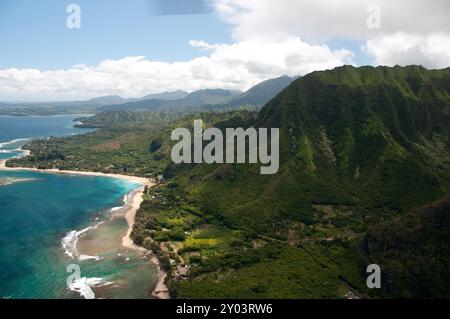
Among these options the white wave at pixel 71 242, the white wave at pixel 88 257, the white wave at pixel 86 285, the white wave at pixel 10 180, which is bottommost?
the white wave at pixel 86 285

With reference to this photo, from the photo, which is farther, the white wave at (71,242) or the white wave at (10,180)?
the white wave at (10,180)

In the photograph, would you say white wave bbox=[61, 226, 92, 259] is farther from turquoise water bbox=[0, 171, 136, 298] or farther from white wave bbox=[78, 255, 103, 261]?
white wave bbox=[78, 255, 103, 261]

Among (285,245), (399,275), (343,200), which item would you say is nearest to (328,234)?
(285,245)

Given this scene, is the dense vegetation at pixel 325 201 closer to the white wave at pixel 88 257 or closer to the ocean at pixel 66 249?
the ocean at pixel 66 249

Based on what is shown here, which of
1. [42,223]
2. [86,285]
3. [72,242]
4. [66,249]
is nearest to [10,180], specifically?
[42,223]

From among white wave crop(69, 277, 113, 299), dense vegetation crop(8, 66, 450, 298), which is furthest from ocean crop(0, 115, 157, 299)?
dense vegetation crop(8, 66, 450, 298)

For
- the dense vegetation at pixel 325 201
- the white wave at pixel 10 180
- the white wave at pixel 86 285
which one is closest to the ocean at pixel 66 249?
the white wave at pixel 86 285
